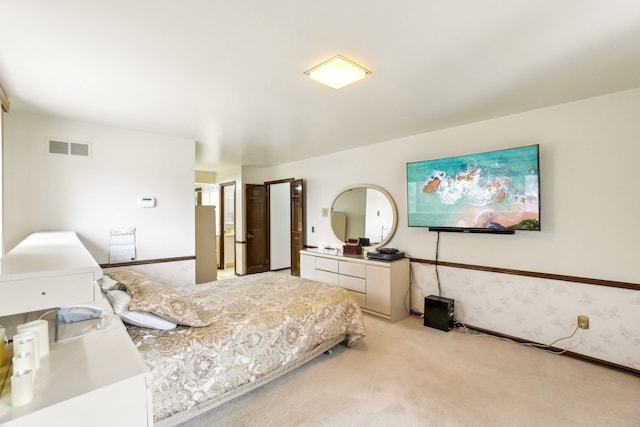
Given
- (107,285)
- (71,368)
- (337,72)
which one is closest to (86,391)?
(71,368)

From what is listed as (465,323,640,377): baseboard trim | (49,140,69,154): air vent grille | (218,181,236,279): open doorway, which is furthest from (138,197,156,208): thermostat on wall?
(465,323,640,377): baseboard trim

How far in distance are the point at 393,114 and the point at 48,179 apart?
374cm

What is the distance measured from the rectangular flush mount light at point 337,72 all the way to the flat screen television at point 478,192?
1778 millimetres

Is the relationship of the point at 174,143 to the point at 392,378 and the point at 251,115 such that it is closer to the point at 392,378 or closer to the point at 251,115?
the point at 251,115

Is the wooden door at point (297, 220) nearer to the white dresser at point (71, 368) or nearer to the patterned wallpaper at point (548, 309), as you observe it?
the patterned wallpaper at point (548, 309)

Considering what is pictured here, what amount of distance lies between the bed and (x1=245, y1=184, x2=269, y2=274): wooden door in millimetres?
3255

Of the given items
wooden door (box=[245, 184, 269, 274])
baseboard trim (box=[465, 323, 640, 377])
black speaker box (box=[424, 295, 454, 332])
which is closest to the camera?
baseboard trim (box=[465, 323, 640, 377])

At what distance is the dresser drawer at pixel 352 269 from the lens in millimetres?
3816

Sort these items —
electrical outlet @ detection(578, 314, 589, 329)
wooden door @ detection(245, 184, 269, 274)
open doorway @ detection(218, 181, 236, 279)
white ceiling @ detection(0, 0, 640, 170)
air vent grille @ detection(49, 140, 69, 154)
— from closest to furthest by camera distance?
1. white ceiling @ detection(0, 0, 640, 170)
2. electrical outlet @ detection(578, 314, 589, 329)
3. air vent grille @ detection(49, 140, 69, 154)
4. wooden door @ detection(245, 184, 269, 274)
5. open doorway @ detection(218, 181, 236, 279)

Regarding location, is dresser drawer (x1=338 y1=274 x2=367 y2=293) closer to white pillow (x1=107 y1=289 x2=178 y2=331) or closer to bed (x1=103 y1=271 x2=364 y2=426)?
bed (x1=103 y1=271 x2=364 y2=426)

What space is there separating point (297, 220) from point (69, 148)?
3465 mm

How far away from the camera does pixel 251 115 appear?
2.95 m

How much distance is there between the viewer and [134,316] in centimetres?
178

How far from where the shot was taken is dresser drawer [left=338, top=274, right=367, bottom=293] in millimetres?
3826
